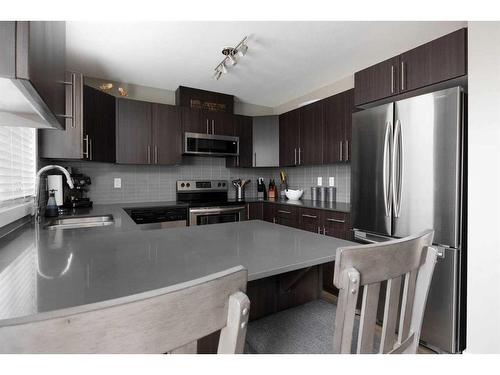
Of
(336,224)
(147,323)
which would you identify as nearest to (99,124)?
(336,224)

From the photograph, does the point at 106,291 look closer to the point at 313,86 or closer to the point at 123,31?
the point at 123,31

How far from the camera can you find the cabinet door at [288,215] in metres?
3.20

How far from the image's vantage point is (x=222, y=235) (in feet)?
4.41

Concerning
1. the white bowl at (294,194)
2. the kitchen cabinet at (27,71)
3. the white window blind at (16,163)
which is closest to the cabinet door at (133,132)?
the white window blind at (16,163)

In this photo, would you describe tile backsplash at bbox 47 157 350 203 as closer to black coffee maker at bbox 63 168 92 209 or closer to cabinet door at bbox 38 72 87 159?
black coffee maker at bbox 63 168 92 209

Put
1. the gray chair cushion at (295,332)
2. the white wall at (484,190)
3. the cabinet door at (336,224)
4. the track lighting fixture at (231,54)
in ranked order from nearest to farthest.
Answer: the gray chair cushion at (295,332)
the white wall at (484,190)
the track lighting fixture at (231,54)
the cabinet door at (336,224)

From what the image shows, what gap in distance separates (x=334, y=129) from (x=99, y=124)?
255cm

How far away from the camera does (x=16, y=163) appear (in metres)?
1.89

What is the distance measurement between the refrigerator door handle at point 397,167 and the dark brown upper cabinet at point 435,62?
35cm

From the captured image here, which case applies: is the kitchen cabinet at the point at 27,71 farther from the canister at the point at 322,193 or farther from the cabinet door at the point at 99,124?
the canister at the point at 322,193

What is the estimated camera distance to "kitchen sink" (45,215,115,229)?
2037mm

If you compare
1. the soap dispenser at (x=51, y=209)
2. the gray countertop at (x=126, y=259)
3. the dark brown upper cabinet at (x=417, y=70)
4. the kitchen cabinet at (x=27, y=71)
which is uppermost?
the dark brown upper cabinet at (x=417, y=70)

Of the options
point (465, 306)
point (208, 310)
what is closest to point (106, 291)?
point (208, 310)

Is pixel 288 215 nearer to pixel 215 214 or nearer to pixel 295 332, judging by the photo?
pixel 215 214
